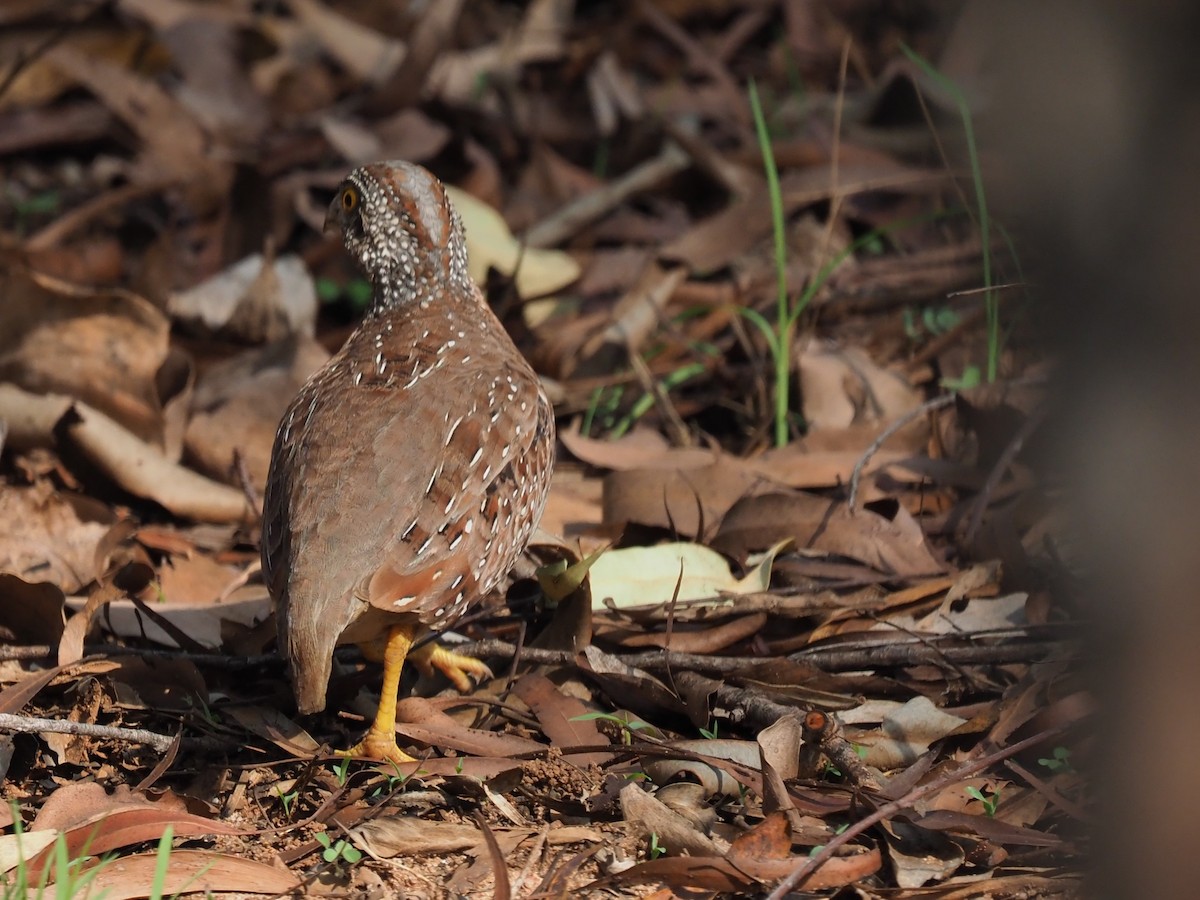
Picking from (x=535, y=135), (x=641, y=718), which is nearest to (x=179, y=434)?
(x=641, y=718)

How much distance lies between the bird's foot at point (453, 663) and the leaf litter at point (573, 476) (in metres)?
0.06

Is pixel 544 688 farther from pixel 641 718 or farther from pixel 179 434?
pixel 179 434

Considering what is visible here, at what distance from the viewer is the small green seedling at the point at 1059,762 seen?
11.8 feet

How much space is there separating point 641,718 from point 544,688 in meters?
0.31

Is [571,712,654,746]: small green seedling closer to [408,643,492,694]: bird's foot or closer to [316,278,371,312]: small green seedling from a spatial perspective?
[408,643,492,694]: bird's foot

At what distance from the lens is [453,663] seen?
4.38 m

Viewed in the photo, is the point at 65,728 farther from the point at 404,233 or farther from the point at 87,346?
the point at 87,346

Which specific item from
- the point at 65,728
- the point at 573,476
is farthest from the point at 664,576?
the point at 65,728

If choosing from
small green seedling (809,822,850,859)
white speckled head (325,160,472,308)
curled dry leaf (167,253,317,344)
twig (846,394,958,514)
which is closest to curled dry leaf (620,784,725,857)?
small green seedling (809,822,850,859)

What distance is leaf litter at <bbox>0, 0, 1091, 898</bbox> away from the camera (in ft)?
11.6

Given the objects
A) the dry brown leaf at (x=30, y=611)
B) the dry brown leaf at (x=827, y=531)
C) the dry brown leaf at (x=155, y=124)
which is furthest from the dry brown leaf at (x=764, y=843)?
the dry brown leaf at (x=155, y=124)

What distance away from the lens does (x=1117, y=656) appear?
1626 mm

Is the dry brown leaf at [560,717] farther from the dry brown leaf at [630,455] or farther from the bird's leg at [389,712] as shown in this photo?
the dry brown leaf at [630,455]

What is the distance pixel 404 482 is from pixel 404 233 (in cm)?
126
